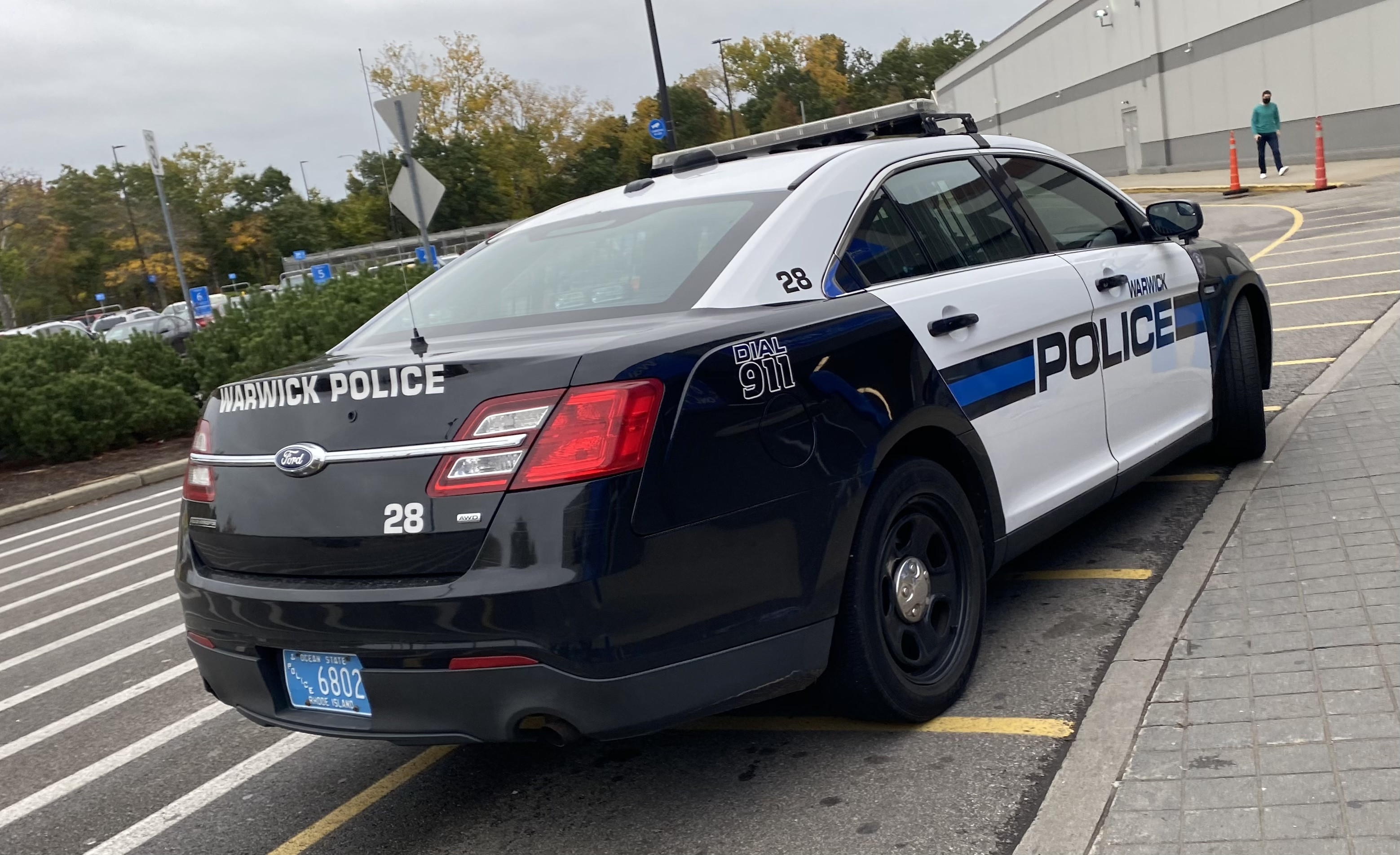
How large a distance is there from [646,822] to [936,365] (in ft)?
5.11

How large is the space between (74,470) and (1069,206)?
11650 millimetres

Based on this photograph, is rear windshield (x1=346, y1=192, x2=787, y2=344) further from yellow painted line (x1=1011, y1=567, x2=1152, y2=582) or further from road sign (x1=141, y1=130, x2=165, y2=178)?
road sign (x1=141, y1=130, x2=165, y2=178)

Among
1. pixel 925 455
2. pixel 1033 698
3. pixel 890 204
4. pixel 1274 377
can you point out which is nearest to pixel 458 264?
pixel 890 204

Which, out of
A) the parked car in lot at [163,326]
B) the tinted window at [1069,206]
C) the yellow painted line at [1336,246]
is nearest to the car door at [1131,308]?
the tinted window at [1069,206]

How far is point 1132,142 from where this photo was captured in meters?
44.1

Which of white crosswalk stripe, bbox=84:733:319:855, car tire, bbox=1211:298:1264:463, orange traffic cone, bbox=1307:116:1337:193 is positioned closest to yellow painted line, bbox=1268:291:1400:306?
car tire, bbox=1211:298:1264:463

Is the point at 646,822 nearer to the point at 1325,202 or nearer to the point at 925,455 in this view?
the point at 925,455

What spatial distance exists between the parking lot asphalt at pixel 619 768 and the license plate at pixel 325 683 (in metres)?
0.50

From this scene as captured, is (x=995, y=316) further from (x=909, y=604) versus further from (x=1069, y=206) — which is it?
(x=1069, y=206)

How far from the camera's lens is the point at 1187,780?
302 centimetres

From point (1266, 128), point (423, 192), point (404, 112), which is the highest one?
point (404, 112)

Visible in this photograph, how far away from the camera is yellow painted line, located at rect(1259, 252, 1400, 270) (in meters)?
12.7

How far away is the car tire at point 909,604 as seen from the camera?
11.0ft

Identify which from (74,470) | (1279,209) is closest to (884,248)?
(74,470)
